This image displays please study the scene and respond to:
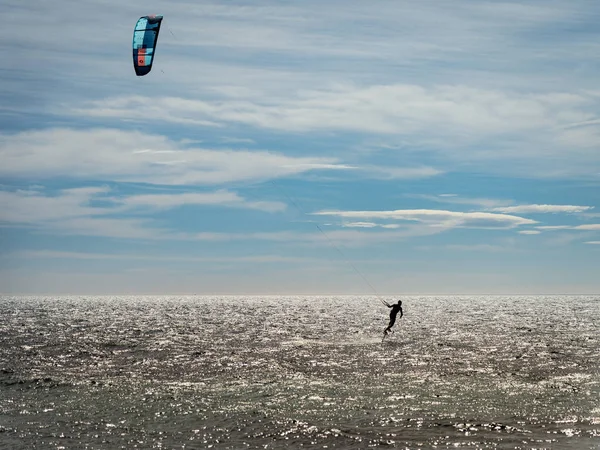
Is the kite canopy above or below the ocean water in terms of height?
above

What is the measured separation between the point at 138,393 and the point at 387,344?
111ft

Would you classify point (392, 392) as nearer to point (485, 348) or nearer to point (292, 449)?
point (292, 449)

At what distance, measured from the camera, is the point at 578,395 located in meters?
36.3

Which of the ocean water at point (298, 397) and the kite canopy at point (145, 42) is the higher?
the kite canopy at point (145, 42)

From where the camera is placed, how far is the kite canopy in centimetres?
3659

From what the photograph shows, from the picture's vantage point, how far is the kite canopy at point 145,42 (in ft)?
120

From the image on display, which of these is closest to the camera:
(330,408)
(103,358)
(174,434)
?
(174,434)

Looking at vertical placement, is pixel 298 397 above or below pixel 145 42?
below

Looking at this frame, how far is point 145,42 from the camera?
37.2 metres

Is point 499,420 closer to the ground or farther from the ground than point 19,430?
farther from the ground

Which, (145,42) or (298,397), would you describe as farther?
(145,42)

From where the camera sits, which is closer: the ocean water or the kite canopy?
the ocean water

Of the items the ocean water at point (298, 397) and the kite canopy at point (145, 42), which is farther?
the kite canopy at point (145, 42)

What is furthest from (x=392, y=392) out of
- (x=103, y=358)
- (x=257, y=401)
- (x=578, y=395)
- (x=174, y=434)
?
(x=103, y=358)
